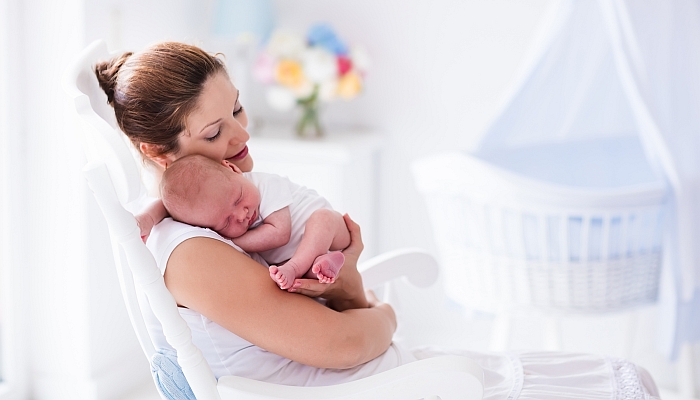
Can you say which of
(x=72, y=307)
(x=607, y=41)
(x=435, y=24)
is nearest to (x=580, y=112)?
(x=607, y=41)

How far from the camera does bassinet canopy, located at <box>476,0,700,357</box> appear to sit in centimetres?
205

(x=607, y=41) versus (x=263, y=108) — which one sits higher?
(x=607, y=41)

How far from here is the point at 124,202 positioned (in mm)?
912

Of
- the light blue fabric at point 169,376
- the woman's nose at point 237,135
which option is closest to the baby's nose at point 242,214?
the woman's nose at point 237,135

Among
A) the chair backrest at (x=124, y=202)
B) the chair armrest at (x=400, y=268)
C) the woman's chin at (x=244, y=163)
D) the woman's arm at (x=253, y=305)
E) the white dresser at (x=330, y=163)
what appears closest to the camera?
the chair backrest at (x=124, y=202)

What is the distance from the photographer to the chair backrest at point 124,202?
2.94 ft

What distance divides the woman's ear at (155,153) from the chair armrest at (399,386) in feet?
1.18

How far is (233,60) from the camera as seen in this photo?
3.07 metres

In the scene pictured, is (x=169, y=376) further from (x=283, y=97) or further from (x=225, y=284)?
(x=283, y=97)

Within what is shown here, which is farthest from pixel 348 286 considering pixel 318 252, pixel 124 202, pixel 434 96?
pixel 434 96

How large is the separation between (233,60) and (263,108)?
0.25 metres

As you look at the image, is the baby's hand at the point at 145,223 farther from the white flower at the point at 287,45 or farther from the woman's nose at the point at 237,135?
the white flower at the point at 287,45

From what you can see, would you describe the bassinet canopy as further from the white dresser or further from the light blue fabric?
the light blue fabric

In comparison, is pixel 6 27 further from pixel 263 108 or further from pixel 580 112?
pixel 580 112
